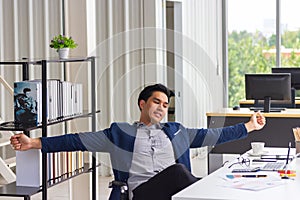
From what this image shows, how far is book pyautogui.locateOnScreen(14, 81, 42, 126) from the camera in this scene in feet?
14.0

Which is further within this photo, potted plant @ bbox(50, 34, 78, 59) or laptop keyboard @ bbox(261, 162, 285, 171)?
potted plant @ bbox(50, 34, 78, 59)

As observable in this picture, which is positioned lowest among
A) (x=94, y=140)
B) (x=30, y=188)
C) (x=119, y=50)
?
(x=30, y=188)

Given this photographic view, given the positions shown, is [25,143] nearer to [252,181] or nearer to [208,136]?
[208,136]

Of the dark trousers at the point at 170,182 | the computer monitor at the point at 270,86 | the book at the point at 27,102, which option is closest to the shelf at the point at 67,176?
the book at the point at 27,102

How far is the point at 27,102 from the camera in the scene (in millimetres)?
4293

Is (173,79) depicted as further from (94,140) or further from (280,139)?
(94,140)

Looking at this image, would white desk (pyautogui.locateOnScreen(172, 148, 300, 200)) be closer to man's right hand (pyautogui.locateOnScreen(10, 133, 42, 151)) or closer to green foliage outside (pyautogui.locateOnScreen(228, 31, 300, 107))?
man's right hand (pyautogui.locateOnScreen(10, 133, 42, 151))

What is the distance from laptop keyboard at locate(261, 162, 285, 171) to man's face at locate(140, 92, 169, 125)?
66cm

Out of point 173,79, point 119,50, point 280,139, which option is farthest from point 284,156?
point 173,79

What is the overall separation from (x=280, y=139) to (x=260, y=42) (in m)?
3.85

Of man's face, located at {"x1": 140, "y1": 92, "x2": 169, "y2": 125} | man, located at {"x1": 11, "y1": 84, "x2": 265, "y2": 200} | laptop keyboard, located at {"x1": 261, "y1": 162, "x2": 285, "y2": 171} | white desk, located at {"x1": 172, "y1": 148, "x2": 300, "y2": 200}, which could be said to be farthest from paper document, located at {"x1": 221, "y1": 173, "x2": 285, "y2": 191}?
man's face, located at {"x1": 140, "y1": 92, "x2": 169, "y2": 125}

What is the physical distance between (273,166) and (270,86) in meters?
3.15

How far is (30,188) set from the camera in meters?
4.26

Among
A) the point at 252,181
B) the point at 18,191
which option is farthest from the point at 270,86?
the point at 252,181
